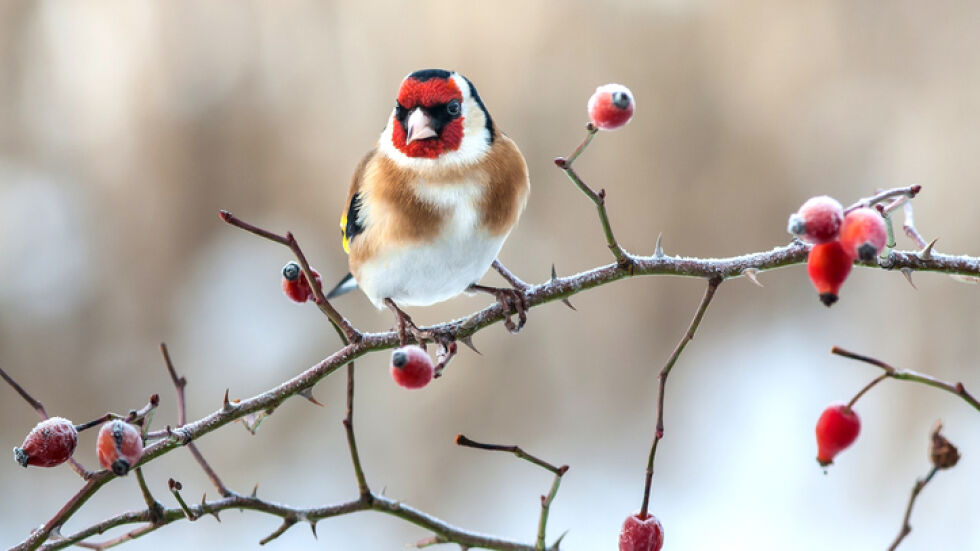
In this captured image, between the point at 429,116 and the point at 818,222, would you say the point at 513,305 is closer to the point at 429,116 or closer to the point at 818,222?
the point at 429,116

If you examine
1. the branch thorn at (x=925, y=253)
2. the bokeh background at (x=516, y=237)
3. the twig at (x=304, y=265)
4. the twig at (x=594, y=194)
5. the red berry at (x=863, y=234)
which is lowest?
the twig at (x=304, y=265)

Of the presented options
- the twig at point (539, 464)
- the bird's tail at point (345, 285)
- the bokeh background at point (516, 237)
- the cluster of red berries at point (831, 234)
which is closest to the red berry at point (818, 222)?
the cluster of red berries at point (831, 234)

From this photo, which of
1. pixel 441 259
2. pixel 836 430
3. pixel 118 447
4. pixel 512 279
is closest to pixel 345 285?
pixel 441 259

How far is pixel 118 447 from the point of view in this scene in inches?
26.8

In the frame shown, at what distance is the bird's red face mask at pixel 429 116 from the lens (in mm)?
929

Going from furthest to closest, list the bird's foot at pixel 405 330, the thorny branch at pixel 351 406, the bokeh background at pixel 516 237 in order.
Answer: the bokeh background at pixel 516 237
the bird's foot at pixel 405 330
the thorny branch at pixel 351 406

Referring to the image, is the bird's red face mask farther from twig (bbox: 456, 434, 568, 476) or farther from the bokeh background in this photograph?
the bokeh background

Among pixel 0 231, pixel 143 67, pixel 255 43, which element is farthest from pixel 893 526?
pixel 0 231

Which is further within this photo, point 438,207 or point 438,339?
point 438,207

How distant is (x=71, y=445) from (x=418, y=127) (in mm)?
442

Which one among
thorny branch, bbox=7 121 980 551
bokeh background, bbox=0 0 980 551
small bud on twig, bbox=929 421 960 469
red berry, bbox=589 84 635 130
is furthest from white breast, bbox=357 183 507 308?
bokeh background, bbox=0 0 980 551

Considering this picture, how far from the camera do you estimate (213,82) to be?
2355 mm

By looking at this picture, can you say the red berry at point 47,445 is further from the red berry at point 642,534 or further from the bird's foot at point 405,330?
the red berry at point 642,534

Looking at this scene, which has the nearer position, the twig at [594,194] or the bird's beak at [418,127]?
the twig at [594,194]
